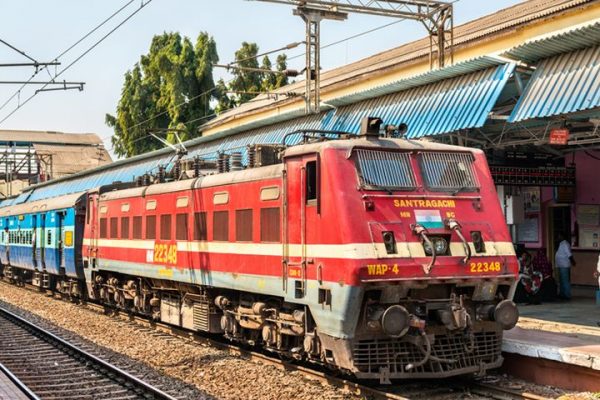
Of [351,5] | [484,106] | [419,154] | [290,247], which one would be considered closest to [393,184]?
[419,154]

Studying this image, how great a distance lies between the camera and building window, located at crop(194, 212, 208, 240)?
13078 millimetres

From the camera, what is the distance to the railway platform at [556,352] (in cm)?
961

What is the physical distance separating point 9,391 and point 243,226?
4142mm

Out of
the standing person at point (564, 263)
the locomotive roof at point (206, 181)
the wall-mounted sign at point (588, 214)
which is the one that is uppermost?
the locomotive roof at point (206, 181)

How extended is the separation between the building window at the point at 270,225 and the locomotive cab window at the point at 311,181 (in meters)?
0.90

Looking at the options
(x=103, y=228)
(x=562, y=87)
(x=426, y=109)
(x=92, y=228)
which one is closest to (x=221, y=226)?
(x=426, y=109)

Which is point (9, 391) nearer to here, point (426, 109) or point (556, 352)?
point (556, 352)

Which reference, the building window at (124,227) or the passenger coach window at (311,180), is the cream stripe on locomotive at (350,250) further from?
the building window at (124,227)

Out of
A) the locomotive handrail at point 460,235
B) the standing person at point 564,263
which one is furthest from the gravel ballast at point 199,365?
the standing person at point 564,263

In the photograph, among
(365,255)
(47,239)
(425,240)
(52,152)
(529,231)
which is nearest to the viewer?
(365,255)

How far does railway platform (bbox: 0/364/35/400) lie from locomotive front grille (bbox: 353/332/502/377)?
4490mm

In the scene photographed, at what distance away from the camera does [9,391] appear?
10.0m

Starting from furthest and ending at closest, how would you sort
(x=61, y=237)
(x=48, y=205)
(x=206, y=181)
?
(x=48, y=205) < (x=61, y=237) < (x=206, y=181)

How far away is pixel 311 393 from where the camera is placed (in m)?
9.74
